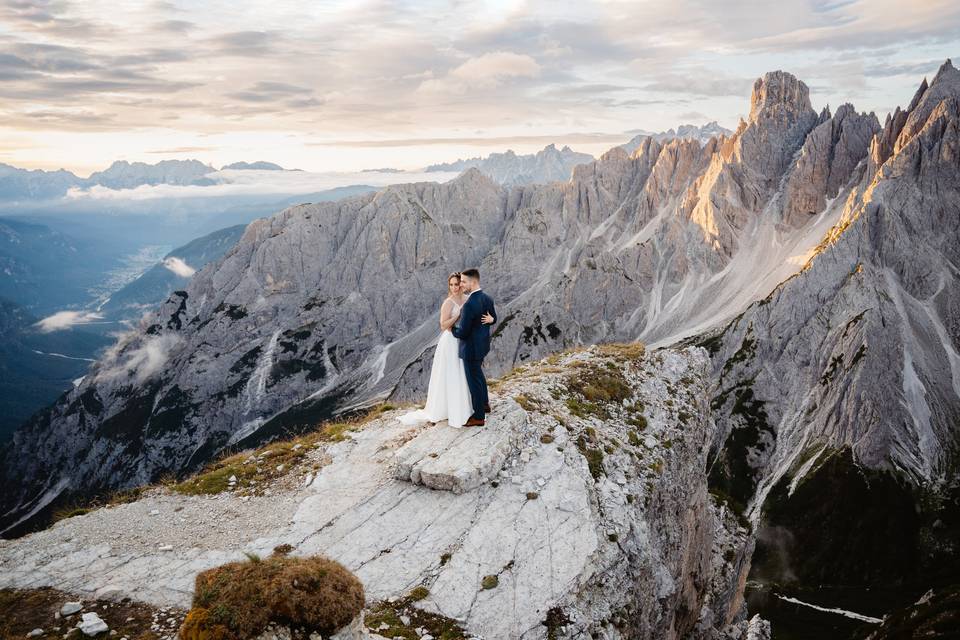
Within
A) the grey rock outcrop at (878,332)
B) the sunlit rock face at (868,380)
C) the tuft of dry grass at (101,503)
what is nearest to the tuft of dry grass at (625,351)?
the tuft of dry grass at (101,503)

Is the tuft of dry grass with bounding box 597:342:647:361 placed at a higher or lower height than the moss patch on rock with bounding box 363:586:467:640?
higher

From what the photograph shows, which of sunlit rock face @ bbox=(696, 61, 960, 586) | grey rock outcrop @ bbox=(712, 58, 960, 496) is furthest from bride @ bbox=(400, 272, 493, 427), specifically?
grey rock outcrop @ bbox=(712, 58, 960, 496)

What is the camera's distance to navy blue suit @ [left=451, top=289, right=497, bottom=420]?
19.3 meters

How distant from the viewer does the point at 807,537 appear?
124m

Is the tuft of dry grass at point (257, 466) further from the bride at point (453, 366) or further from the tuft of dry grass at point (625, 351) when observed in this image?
the tuft of dry grass at point (625, 351)

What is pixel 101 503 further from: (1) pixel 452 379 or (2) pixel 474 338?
(2) pixel 474 338

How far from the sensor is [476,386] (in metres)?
19.7

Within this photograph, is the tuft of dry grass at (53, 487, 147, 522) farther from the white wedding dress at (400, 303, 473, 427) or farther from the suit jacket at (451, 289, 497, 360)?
the suit jacket at (451, 289, 497, 360)

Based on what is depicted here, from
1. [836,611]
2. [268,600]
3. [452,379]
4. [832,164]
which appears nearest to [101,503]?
[452,379]

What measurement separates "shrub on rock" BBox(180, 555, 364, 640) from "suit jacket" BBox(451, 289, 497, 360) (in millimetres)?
10213

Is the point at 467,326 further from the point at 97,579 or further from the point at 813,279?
the point at 813,279

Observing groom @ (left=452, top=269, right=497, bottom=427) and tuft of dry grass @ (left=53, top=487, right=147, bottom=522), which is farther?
groom @ (left=452, top=269, right=497, bottom=427)

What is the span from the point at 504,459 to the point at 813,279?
537 feet

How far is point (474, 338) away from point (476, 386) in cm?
173
